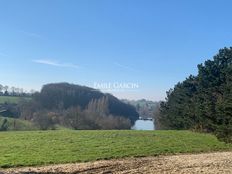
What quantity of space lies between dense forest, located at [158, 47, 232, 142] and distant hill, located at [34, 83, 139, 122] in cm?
4429

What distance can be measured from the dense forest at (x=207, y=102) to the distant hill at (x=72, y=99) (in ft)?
145

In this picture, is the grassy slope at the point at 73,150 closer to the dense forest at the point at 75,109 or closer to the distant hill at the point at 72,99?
the dense forest at the point at 75,109

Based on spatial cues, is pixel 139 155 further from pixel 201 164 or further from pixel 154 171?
pixel 154 171

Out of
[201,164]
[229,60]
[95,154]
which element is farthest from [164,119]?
[201,164]

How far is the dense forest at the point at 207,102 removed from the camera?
32531mm

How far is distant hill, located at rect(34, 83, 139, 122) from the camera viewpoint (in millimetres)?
122019

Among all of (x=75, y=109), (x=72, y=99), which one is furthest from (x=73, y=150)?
(x=72, y=99)

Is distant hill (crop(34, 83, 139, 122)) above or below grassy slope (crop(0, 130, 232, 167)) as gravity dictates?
above

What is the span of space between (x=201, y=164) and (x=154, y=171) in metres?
3.22

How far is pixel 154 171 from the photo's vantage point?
1714cm

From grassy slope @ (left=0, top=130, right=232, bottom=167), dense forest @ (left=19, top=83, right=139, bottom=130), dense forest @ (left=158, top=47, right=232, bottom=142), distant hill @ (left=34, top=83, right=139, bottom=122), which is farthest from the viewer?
distant hill @ (left=34, top=83, right=139, bottom=122)

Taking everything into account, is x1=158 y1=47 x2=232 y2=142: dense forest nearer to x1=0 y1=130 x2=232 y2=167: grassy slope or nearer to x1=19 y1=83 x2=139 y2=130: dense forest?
x1=0 y1=130 x2=232 y2=167: grassy slope

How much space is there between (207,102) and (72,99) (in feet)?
289

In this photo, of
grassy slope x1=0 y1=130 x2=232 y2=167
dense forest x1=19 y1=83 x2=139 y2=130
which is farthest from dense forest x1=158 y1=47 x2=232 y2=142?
dense forest x1=19 y1=83 x2=139 y2=130
